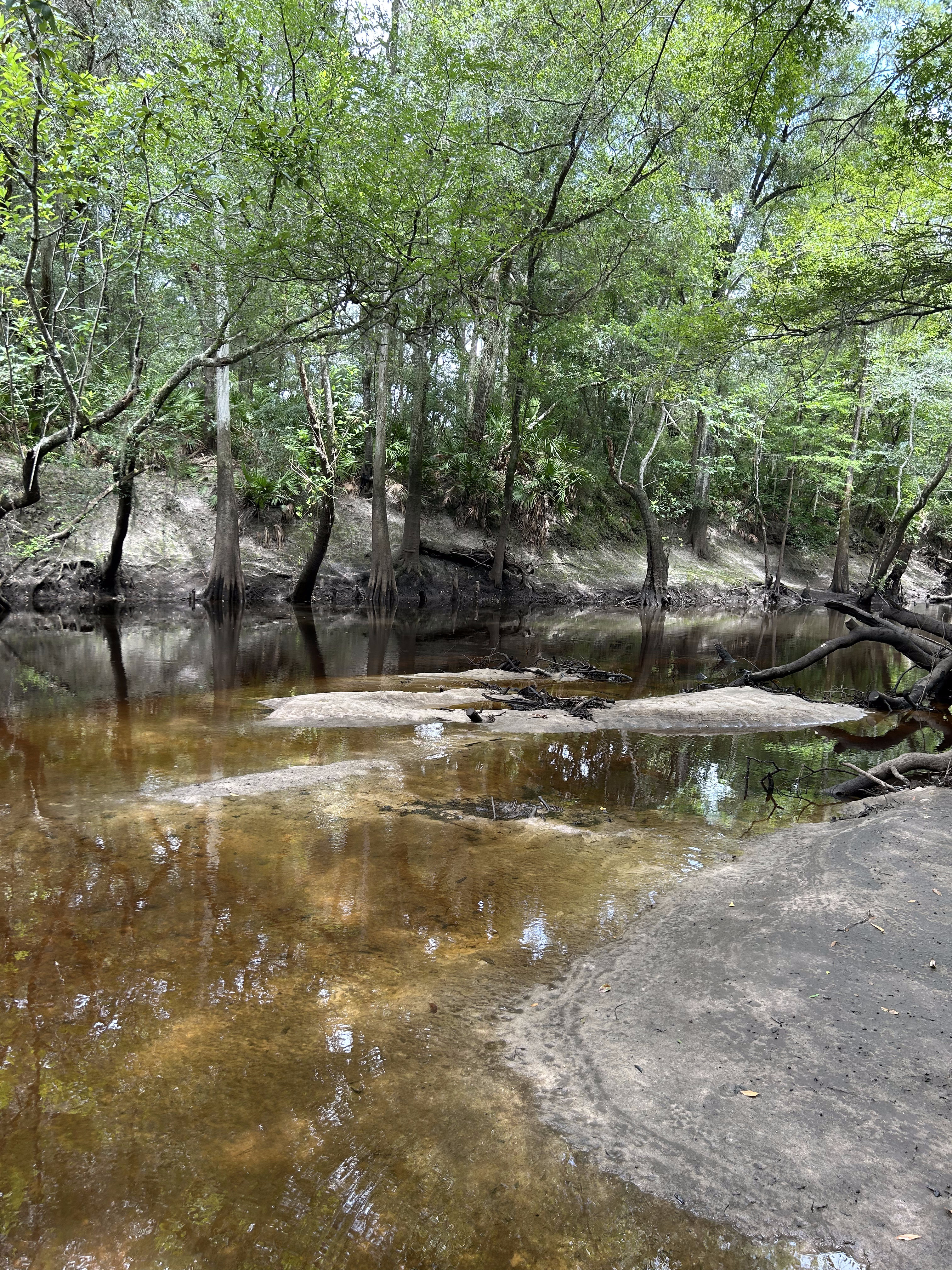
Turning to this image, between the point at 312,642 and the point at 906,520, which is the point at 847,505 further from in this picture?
the point at 312,642

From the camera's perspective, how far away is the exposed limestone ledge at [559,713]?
8195 millimetres

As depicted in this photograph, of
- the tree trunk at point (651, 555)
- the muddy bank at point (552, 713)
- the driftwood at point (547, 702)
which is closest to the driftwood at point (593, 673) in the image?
the muddy bank at point (552, 713)

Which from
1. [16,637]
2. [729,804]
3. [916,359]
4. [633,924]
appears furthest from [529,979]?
[916,359]

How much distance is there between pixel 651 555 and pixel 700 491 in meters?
5.77

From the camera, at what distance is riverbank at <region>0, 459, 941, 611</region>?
61.2 feet

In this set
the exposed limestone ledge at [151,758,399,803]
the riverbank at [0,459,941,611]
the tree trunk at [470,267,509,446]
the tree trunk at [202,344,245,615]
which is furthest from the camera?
the tree trunk at [470,267,509,446]

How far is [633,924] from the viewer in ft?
12.6

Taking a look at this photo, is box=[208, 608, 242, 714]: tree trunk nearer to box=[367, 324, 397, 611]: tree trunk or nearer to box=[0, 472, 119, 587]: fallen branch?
box=[0, 472, 119, 587]: fallen branch

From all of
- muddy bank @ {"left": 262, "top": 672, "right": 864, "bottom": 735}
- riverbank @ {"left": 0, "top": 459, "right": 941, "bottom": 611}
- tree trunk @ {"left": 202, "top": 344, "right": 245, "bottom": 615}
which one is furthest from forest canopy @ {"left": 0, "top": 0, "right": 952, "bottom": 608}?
muddy bank @ {"left": 262, "top": 672, "right": 864, "bottom": 735}

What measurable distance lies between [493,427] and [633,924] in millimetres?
23658

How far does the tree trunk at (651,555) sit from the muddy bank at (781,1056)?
21091 mm

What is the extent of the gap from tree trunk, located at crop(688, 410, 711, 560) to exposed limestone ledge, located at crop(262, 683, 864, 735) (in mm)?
18571

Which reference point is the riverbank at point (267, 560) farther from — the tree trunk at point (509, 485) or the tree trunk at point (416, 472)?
the tree trunk at point (509, 485)

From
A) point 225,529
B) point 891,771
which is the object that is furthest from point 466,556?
point 891,771
